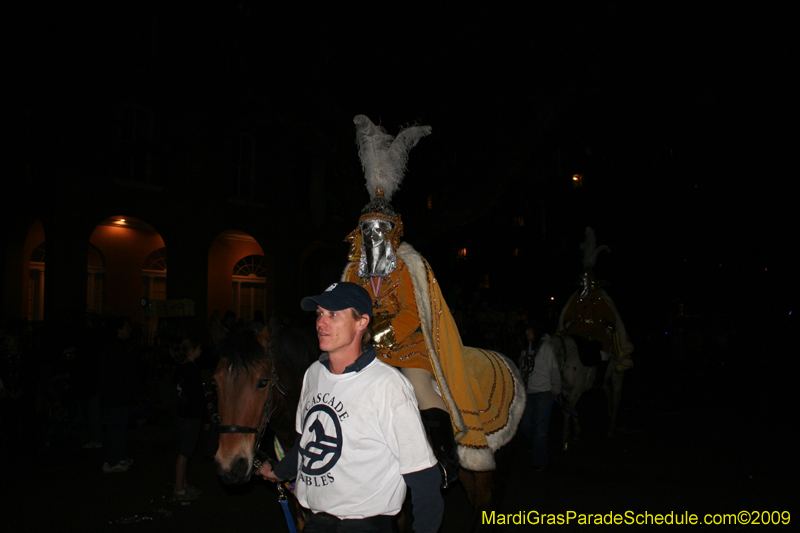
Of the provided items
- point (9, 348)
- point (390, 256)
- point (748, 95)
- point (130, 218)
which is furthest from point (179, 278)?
point (748, 95)

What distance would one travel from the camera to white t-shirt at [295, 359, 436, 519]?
230 centimetres

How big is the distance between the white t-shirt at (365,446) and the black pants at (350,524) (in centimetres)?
2

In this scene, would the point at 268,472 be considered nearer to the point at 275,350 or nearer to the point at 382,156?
the point at 275,350

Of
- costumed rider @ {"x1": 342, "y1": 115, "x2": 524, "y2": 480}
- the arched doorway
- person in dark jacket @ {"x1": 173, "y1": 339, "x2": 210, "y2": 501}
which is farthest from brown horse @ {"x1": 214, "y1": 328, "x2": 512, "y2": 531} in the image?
the arched doorway

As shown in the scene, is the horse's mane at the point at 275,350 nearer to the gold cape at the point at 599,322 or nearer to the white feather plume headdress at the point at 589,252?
the gold cape at the point at 599,322

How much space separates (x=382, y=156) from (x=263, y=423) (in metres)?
2.27

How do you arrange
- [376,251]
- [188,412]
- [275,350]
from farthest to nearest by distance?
[188,412]
[376,251]
[275,350]

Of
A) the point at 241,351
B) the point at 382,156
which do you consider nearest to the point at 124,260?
the point at 382,156

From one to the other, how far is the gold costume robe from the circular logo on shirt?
5.60 feet

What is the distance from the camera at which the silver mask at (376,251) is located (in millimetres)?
4297

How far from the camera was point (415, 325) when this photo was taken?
4.36 metres

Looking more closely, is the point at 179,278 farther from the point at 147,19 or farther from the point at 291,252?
the point at 147,19

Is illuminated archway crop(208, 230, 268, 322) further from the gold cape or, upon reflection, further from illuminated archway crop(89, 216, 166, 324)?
the gold cape

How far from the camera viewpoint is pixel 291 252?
60.1 ft
